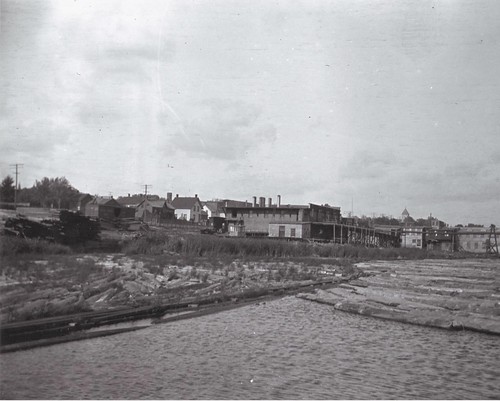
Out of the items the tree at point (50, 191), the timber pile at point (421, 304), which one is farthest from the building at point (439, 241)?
the tree at point (50, 191)

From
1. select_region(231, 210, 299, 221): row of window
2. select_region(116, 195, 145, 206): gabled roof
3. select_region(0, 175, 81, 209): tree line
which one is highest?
select_region(116, 195, 145, 206): gabled roof

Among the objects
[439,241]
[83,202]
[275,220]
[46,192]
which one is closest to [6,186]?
[46,192]

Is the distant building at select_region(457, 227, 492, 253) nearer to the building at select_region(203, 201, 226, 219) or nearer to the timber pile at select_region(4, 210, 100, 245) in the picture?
the building at select_region(203, 201, 226, 219)

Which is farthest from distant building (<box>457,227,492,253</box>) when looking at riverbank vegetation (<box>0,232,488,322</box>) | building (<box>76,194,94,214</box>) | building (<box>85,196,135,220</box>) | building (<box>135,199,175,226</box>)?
building (<box>76,194,94,214</box>)

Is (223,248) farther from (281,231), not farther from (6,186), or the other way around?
(281,231)

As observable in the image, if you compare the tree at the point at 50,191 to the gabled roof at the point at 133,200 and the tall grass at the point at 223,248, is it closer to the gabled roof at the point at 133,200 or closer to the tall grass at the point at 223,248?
the tall grass at the point at 223,248

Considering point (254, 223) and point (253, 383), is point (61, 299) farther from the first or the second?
point (254, 223)
